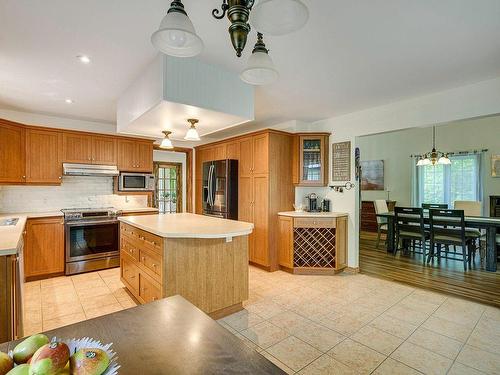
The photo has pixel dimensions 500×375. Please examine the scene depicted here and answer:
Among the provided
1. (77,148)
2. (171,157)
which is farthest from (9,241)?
(171,157)

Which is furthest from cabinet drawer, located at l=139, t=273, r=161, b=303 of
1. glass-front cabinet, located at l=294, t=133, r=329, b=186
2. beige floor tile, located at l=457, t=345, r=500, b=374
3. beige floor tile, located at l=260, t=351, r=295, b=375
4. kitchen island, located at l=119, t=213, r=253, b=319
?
glass-front cabinet, located at l=294, t=133, r=329, b=186

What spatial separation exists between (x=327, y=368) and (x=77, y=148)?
4508mm

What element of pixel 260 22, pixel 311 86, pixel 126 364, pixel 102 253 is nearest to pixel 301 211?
pixel 311 86

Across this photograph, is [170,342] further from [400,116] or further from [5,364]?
[400,116]

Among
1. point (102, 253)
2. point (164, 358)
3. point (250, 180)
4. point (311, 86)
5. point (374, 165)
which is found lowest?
point (102, 253)

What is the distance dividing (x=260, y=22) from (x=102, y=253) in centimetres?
423

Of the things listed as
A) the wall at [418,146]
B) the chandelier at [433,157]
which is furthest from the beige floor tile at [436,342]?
the chandelier at [433,157]

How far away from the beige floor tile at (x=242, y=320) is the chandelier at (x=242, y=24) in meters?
2.22

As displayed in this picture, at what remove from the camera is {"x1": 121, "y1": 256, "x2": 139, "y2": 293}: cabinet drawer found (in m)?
3.00

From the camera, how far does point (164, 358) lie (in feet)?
2.47

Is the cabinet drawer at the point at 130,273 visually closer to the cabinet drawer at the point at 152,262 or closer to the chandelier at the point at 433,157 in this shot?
the cabinet drawer at the point at 152,262

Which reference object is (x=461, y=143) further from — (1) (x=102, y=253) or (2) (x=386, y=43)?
(1) (x=102, y=253)

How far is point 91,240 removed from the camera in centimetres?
413

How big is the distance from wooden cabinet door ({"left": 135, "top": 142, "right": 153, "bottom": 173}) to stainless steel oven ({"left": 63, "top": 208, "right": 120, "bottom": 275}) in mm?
996
